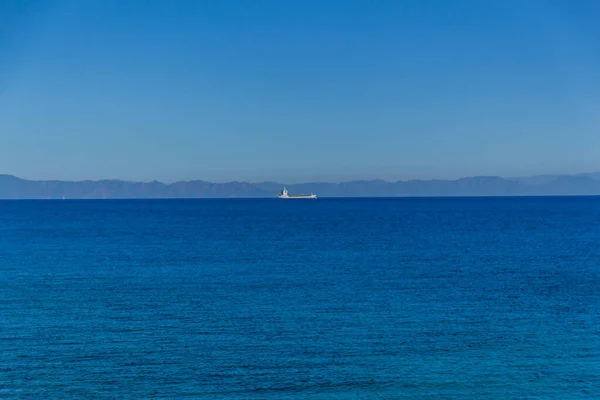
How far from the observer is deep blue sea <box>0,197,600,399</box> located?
87.7 feet

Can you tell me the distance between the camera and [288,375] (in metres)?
27.6

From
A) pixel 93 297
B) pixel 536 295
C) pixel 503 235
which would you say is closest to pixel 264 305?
pixel 93 297

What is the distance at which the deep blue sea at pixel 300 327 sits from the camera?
87.7ft

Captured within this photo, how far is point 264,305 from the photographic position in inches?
1617

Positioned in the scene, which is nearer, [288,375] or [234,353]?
[288,375]

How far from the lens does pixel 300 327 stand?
3528 cm

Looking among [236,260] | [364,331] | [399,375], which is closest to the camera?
[399,375]

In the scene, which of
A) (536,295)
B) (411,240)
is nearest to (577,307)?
(536,295)

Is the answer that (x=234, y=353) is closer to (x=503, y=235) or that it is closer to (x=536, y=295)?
(x=536, y=295)

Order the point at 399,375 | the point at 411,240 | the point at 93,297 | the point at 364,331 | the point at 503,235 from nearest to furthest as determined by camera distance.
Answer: the point at 399,375, the point at 364,331, the point at 93,297, the point at 411,240, the point at 503,235

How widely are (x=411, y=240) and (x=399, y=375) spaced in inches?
2501

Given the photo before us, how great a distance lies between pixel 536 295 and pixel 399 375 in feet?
67.5

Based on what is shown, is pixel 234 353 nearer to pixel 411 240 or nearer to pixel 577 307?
pixel 577 307

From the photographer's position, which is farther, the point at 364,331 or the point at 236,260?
the point at 236,260
